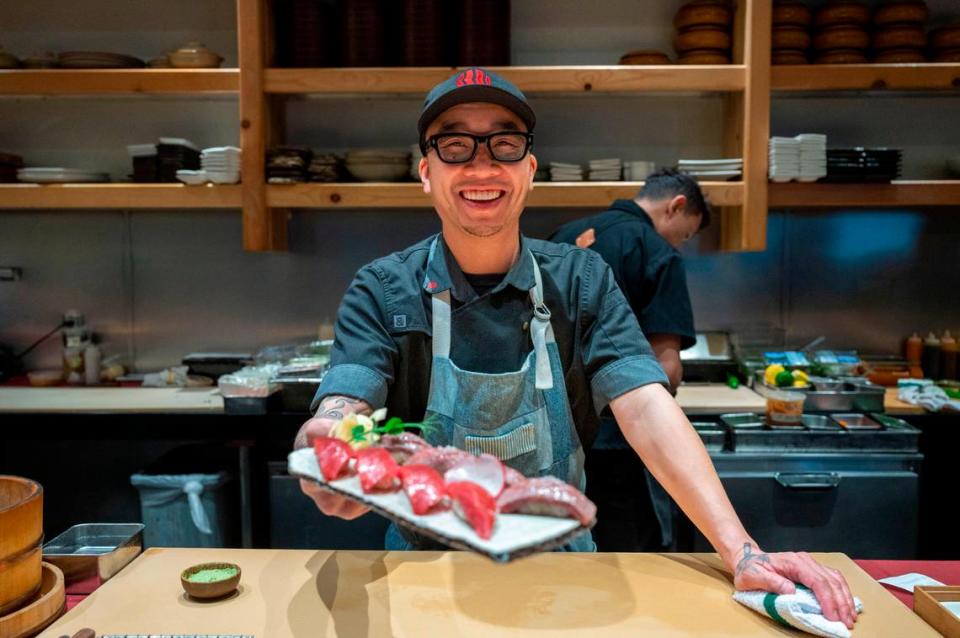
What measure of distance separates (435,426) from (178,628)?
627mm

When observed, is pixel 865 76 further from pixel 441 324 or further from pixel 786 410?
pixel 441 324

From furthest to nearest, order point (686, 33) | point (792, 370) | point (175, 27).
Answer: point (175, 27), point (686, 33), point (792, 370)

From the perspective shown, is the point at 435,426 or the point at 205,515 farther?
the point at 205,515

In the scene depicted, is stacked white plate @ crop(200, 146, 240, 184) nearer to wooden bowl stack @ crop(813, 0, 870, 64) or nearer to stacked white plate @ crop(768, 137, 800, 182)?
stacked white plate @ crop(768, 137, 800, 182)

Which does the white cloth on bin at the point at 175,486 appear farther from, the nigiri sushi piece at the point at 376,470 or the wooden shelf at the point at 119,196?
the nigiri sushi piece at the point at 376,470

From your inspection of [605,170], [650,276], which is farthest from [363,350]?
[605,170]

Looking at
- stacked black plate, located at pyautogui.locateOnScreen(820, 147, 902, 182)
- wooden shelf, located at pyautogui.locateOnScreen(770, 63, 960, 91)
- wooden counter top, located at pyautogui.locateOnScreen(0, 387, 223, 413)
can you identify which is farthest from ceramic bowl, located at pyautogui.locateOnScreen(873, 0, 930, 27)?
wooden counter top, located at pyautogui.locateOnScreen(0, 387, 223, 413)

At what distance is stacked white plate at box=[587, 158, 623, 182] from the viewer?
11.8ft

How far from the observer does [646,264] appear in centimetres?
282

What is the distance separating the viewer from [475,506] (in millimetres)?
979

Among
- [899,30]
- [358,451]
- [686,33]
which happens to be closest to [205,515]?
[358,451]

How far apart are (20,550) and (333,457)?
56 centimetres

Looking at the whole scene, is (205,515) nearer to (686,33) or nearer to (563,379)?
(563,379)

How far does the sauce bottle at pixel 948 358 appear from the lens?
12.6ft
